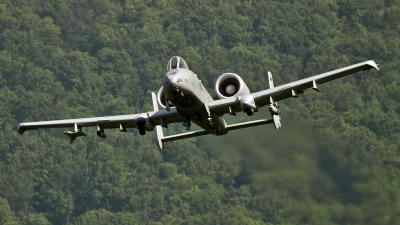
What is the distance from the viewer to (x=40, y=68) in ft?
443

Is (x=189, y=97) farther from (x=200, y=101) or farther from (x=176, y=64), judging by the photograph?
(x=176, y=64)

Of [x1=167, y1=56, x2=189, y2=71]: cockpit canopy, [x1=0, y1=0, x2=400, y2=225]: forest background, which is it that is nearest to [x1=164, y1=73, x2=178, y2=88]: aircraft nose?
[x1=167, y1=56, x2=189, y2=71]: cockpit canopy

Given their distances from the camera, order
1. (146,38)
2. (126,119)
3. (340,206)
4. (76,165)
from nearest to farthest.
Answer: (126,119), (340,206), (76,165), (146,38)

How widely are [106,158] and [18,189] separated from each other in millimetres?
7235

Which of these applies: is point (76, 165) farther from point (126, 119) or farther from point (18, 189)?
point (126, 119)

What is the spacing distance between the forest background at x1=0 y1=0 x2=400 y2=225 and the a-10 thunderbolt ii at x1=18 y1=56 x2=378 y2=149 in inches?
454

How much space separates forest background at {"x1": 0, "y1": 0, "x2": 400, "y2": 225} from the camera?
61906mm

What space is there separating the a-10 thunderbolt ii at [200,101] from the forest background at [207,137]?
11.5 m

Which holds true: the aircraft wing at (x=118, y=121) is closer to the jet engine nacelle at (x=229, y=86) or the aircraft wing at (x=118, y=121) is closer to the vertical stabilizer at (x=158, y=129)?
the vertical stabilizer at (x=158, y=129)

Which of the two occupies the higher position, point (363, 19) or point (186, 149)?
point (363, 19)

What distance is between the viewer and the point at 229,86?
4981cm

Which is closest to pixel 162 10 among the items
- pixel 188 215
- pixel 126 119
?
pixel 188 215

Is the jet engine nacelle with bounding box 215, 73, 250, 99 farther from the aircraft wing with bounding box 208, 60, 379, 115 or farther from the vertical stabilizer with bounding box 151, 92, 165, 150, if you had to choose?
the vertical stabilizer with bounding box 151, 92, 165, 150

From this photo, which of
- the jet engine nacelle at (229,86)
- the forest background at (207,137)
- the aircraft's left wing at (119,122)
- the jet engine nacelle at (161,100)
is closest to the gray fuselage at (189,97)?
the jet engine nacelle at (229,86)
